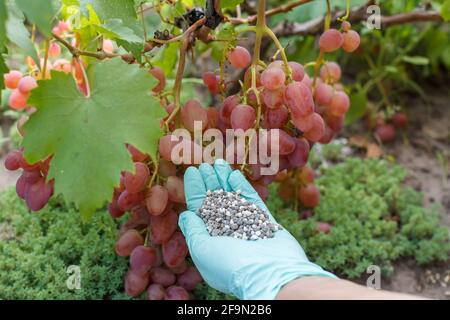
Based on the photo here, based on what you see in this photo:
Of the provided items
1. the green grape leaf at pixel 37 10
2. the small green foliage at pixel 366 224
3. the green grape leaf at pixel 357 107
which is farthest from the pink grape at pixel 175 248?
the green grape leaf at pixel 357 107

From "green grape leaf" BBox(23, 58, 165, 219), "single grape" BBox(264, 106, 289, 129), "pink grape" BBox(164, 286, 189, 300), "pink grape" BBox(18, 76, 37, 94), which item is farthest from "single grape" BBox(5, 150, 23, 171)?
"single grape" BBox(264, 106, 289, 129)

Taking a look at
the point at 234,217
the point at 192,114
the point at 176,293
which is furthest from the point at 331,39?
the point at 176,293

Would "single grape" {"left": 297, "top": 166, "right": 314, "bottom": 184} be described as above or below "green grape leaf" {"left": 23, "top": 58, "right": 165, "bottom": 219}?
below

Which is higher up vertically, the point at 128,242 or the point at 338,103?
the point at 338,103

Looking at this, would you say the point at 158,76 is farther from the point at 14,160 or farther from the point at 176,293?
the point at 176,293

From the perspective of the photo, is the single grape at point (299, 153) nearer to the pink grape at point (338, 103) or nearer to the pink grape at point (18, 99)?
the pink grape at point (338, 103)

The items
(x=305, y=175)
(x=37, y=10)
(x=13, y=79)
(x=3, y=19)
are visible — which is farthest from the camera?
(x=305, y=175)

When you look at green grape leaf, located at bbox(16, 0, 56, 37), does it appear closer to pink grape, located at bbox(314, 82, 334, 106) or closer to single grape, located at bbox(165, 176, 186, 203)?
single grape, located at bbox(165, 176, 186, 203)

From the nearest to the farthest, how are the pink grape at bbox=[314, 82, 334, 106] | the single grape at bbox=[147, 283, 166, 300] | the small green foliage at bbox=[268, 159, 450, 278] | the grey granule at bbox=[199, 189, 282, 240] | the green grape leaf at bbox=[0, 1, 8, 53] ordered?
the green grape leaf at bbox=[0, 1, 8, 53], the grey granule at bbox=[199, 189, 282, 240], the single grape at bbox=[147, 283, 166, 300], the pink grape at bbox=[314, 82, 334, 106], the small green foliage at bbox=[268, 159, 450, 278]
